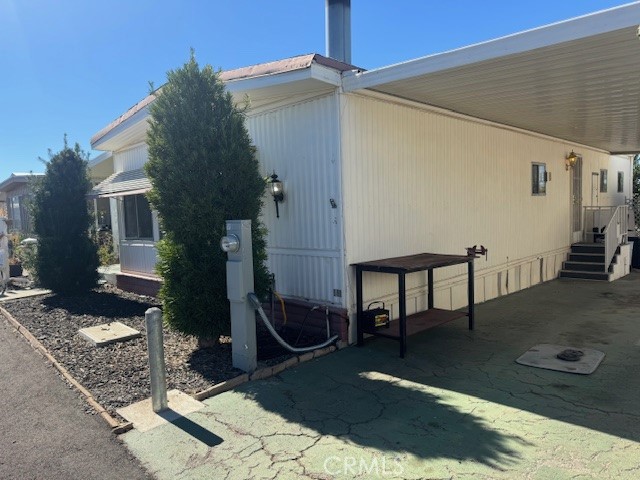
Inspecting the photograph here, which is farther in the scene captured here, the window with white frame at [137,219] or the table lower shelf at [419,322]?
the window with white frame at [137,219]

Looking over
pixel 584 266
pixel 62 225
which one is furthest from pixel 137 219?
pixel 584 266

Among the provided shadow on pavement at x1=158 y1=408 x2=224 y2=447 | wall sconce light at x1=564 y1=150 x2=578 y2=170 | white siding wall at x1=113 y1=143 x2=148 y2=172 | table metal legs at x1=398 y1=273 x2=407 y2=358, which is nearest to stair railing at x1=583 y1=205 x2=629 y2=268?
wall sconce light at x1=564 y1=150 x2=578 y2=170

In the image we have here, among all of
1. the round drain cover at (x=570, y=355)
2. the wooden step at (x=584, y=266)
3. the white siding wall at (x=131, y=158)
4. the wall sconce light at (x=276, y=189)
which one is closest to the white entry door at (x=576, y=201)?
the wooden step at (x=584, y=266)

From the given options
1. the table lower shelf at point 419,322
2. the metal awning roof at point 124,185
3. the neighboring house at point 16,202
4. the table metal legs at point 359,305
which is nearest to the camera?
the table lower shelf at point 419,322

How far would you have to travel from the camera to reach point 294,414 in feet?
12.0

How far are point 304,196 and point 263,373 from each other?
2305 mm

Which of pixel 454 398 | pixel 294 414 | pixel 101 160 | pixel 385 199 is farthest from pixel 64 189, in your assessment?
pixel 454 398

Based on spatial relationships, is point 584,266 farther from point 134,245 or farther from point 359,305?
point 134,245

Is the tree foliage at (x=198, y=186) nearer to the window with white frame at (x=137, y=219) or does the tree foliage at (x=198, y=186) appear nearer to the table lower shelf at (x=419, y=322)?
the table lower shelf at (x=419, y=322)

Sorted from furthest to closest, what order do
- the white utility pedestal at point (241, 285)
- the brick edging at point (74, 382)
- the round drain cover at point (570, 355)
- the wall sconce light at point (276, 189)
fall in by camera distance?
the wall sconce light at point (276, 189)
the round drain cover at point (570, 355)
the white utility pedestal at point (241, 285)
the brick edging at point (74, 382)

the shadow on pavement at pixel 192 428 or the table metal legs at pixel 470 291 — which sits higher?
the table metal legs at pixel 470 291

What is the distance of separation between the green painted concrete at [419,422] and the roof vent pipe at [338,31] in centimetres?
675

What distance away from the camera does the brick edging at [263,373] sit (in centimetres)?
408

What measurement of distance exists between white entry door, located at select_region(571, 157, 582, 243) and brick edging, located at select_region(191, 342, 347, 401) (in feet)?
27.6
